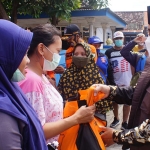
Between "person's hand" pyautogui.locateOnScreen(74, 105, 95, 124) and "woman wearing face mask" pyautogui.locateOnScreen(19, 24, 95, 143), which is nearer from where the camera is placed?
"woman wearing face mask" pyautogui.locateOnScreen(19, 24, 95, 143)

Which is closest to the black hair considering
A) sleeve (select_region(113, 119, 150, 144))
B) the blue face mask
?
sleeve (select_region(113, 119, 150, 144))

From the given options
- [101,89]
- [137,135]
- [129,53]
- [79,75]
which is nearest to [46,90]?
[101,89]

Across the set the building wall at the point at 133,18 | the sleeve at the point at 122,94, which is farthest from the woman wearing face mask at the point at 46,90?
the building wall at the point at 133,18

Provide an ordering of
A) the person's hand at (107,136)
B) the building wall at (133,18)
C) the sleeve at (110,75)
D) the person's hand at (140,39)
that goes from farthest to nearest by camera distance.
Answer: the building wall at (133,18)
the sleeve at (110,75)
the person's hand at (140,39)
the person's hand at (107,136)

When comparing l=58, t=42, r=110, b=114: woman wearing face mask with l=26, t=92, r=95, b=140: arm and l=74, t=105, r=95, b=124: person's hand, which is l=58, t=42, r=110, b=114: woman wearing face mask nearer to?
l=74, t=105, r=95, b=124: person's hand

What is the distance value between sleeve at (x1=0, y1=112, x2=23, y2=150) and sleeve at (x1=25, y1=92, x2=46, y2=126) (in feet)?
1.71

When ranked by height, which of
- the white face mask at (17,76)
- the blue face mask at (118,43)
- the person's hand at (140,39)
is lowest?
the blue face mask at (118,43)

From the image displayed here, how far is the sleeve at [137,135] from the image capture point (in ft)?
5.85

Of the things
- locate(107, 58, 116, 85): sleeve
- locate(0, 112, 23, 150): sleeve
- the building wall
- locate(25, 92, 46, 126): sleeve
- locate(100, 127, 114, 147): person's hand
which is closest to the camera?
locate(0, 112, 23, 150): sleeve

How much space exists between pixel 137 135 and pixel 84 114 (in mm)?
399

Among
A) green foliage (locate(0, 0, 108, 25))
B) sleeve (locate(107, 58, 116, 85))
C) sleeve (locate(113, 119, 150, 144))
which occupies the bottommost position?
sleeve (locate(107, 58, 116, 85))

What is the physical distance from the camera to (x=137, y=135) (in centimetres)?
181

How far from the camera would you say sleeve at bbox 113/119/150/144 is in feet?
5.85

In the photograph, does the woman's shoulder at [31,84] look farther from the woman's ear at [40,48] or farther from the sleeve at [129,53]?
the sleeve at [129,53]
